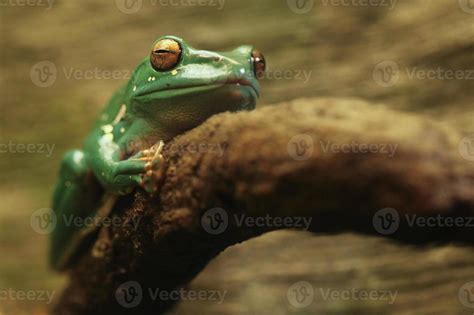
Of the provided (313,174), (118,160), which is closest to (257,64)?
(118,160)

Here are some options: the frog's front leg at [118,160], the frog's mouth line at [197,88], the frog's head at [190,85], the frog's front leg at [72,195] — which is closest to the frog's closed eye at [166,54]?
the frog's head at [190,85]

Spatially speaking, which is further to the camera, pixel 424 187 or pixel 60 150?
pixel 60 150

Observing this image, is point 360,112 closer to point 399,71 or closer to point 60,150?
point 399,71

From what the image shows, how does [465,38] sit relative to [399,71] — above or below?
above

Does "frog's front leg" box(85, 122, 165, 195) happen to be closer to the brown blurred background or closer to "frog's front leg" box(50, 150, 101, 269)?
"frog's front leg" box(50, 150, 101, 269)

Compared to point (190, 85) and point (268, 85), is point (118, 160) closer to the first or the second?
point (190, 85)

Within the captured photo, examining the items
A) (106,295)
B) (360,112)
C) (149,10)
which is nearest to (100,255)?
(106,295)
